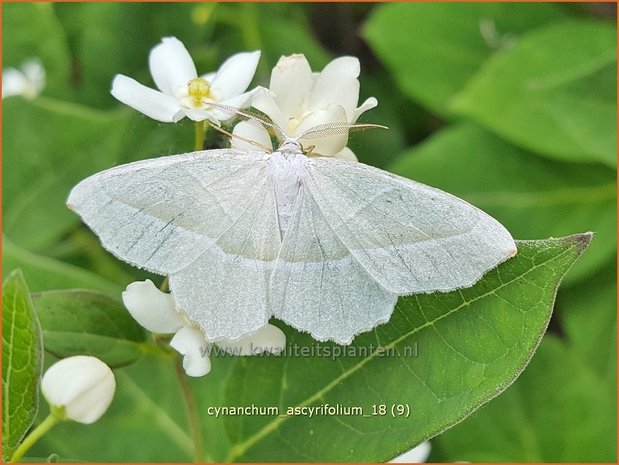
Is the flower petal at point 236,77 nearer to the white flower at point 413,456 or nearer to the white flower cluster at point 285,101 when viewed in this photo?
the white flower cluster at point 285,101

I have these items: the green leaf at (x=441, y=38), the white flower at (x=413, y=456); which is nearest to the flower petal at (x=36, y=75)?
the green leaf at (x=441, y=38)

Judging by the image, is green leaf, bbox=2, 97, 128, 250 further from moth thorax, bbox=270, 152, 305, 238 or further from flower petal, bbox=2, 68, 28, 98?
moth thorax, bbox=270, 152, 305, 238

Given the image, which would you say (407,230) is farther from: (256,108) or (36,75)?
(36,75)

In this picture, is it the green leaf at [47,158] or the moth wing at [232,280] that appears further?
the green leaf at [47,158]

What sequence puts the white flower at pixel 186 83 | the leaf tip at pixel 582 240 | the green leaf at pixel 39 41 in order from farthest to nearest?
the green leaf at pixel 39 41
the white flower at pixel 186 83
the leaf tip at pixel 582 240

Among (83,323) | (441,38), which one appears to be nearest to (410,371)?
(83,323)

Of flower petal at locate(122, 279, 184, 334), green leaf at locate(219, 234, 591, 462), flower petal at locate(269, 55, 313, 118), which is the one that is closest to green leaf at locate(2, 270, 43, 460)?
flower petal at locate(122, 279, 184, 334)

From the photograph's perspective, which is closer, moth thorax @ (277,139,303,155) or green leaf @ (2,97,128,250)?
moth thorax @ (277,139,303,155)
